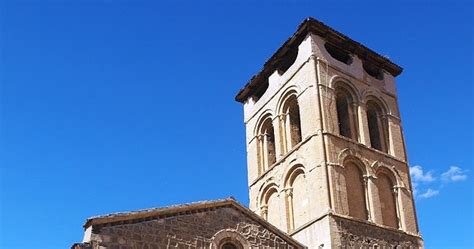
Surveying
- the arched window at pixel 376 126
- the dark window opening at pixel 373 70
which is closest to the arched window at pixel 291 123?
the arched window at pixel 376 126

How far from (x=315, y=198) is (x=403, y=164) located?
4.79m

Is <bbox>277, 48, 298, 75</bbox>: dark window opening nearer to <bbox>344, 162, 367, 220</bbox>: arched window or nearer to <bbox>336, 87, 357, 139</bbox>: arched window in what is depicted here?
<bbox>336, 87, 357, 139</bbox>: arched window

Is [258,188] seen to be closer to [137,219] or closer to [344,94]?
[344,94]

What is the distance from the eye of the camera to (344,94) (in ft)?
71.8

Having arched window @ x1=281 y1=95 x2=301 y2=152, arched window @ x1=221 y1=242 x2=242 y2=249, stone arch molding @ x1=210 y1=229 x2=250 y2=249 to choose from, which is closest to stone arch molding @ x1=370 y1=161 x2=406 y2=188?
arched window @ x1=281 y1=95 x2=301 y2=152

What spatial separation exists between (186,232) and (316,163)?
644cm

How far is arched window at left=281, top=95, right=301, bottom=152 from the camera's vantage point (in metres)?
21.8

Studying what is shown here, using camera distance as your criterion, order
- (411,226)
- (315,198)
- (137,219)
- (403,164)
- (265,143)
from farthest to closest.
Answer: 1. (265,143)
2. (403,164)
3. (411,226)
4. (315,198)
5. (137,219)

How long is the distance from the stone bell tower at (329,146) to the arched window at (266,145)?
0.04 meters

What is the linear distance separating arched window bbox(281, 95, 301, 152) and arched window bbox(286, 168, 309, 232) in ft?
4.61

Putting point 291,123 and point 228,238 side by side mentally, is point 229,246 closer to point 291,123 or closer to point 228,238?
point 228,238

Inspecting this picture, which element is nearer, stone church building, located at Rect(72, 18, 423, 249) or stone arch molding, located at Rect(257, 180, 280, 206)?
stone church building, located at Rect(72, 18, 423, 249)

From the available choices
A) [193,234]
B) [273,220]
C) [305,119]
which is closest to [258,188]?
[273,220]

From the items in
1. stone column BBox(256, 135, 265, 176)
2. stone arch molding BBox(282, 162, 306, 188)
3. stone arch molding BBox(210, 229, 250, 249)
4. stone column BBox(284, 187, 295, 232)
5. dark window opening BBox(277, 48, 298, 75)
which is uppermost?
dark window opening BBox(277, 48, 298, 75)
